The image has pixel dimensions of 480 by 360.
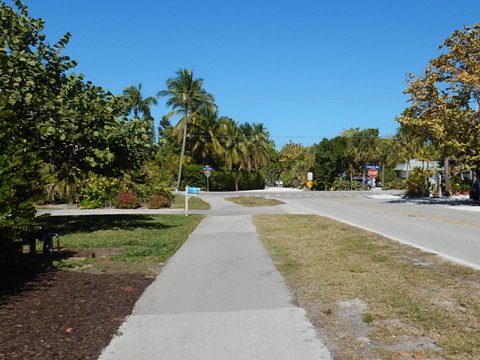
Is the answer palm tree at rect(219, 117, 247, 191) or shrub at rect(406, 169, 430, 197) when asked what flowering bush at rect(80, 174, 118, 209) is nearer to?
shrub at rect(406, 169, 430, 197)

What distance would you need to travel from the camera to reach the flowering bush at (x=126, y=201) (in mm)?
28125

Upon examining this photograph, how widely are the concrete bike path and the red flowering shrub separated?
63.5 feet

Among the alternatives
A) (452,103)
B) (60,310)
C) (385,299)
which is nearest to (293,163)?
(452,103)

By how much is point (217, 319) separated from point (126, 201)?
23504mm

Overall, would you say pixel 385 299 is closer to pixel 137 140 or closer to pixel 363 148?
pixel 137 140

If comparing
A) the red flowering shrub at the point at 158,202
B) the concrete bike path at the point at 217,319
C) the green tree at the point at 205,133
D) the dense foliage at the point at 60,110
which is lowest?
the concrete bike path at the point at 217,319

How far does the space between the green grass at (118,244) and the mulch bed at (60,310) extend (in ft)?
3.09

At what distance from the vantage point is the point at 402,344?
179 inches

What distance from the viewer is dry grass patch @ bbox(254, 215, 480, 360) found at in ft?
14.8

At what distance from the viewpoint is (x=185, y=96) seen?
59906 millimetres

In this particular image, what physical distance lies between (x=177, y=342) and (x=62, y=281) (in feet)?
10.9

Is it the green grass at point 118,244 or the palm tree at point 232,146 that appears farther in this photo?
the palm tree at point 232,146

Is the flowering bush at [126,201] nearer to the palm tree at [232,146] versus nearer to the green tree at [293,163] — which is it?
the palm tree at [232,146]

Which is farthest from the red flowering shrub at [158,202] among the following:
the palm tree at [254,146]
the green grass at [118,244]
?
the palm tree at [254,146]
